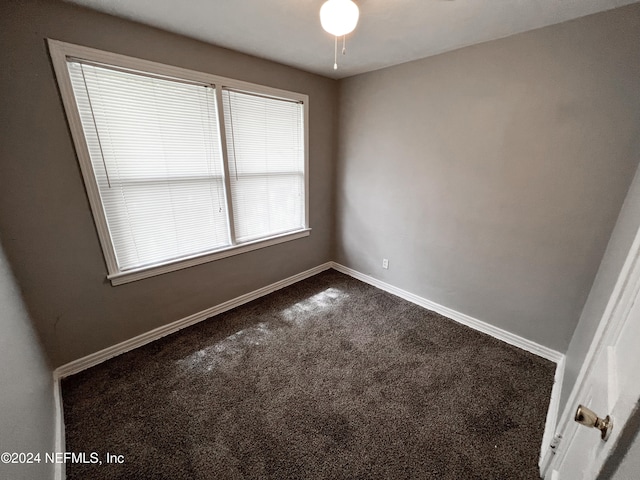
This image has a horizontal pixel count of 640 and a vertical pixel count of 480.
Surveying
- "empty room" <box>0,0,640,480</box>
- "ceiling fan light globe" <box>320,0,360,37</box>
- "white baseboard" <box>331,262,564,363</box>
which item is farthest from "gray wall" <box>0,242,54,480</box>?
"white baseboard" <box>331,262,564,363</box>

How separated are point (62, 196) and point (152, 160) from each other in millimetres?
566

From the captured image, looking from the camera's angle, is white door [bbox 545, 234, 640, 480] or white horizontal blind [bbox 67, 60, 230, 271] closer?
white door [bbox 545, 234, 640, 480]

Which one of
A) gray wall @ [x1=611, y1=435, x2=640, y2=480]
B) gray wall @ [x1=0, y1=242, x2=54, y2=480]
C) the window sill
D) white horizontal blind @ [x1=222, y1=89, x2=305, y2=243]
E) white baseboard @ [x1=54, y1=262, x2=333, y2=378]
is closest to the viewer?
gray wall @ [x1=611, y1=435, x2=640, y2=480]

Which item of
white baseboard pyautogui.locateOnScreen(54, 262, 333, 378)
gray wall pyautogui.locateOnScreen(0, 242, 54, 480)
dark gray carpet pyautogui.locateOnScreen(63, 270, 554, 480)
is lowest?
dark gray carpet pyautogui.locateOnScreen(63, 270, 554, 480)

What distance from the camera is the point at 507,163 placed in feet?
6.23

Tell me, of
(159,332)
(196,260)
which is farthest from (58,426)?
(196,260)

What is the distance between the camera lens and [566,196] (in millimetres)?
1698

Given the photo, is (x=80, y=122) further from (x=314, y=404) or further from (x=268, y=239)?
(x=314, y=404)

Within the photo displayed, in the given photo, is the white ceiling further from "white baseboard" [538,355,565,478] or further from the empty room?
"white baseboard" [538,355,565,478]

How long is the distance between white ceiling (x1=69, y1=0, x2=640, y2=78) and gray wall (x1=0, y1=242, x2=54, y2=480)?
1.69 m

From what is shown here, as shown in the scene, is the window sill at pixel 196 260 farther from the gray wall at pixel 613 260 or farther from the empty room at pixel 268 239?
the gray wall at pixel 613 260

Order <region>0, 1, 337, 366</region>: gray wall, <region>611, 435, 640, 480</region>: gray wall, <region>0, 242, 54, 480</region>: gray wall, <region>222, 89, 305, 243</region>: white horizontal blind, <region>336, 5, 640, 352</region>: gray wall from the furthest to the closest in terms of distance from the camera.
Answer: <region>222, 89, 305, 243</region>: white horizontal blind
<region>336, 5, 640, 352</region>: gray wall
<region>0, 1, 337, 366</region>: gray wall
<region>0, 242, 54, 480</region>: gray wall
<region>611, 435, 640, 480</region>: gray wall

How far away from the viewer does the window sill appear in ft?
6.14

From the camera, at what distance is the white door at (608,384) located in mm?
547
